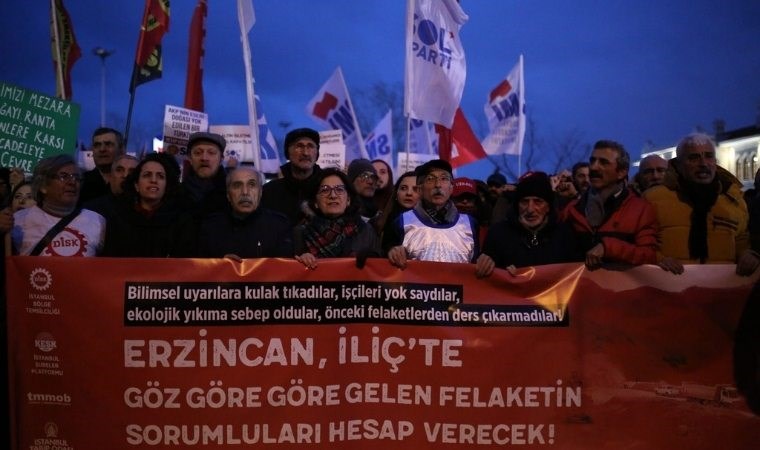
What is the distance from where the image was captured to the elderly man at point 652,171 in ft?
21.2

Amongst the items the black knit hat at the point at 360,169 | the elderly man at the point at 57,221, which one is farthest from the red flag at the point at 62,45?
the elderly man at the point at 57,221

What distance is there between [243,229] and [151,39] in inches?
225

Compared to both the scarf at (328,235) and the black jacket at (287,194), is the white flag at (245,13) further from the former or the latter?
the scarf at (328,235)

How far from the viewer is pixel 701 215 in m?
4.64

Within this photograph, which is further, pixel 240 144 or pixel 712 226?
pixel 240 144

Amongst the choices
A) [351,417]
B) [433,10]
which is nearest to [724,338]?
[351,417]

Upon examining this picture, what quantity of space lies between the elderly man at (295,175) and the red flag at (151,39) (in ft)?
13.4

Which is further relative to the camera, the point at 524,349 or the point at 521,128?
the point at 521,128

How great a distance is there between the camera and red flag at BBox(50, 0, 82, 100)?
909cm

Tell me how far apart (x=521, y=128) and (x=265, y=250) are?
10.3 meters

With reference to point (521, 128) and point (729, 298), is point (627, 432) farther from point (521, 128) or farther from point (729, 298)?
point (521, 128)

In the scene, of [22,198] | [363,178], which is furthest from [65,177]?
[22,198]

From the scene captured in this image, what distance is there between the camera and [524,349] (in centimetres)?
432

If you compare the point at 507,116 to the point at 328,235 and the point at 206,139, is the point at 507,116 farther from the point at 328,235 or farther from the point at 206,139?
the point at 328,235
